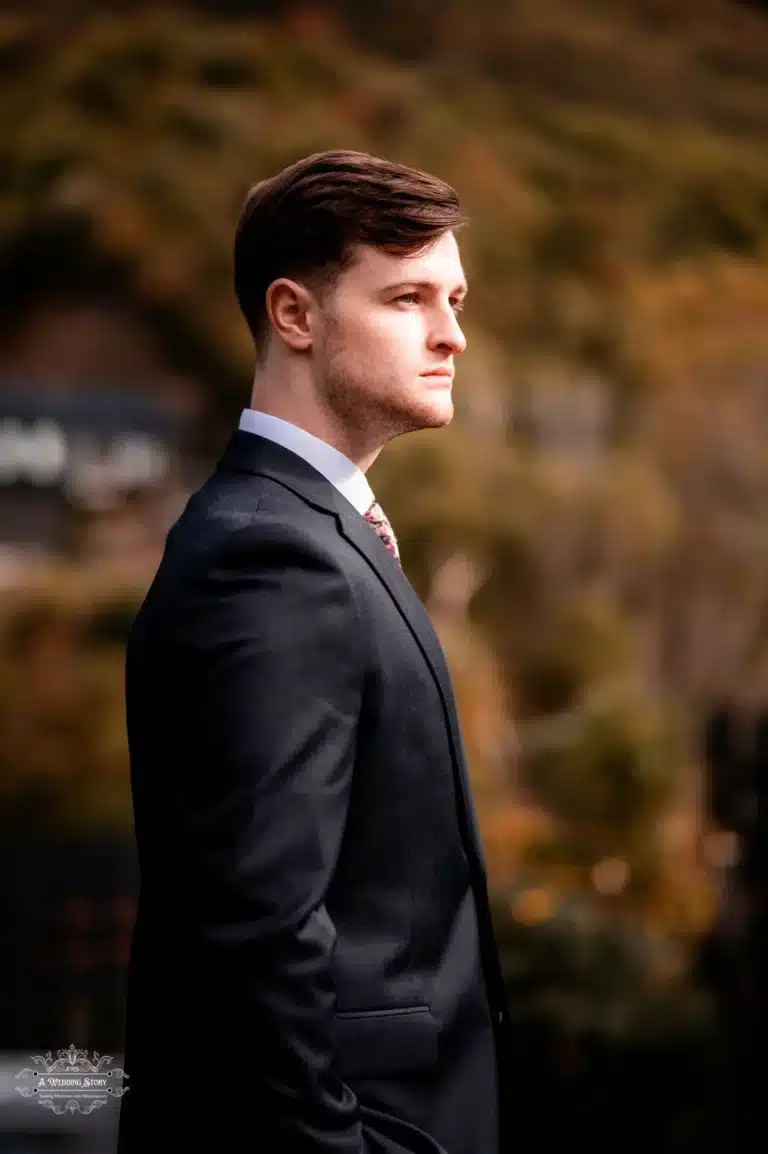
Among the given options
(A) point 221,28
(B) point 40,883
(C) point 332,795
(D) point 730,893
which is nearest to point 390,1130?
(C) point 332,795

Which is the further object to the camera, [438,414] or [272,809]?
[438,414]

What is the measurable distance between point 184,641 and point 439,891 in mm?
311

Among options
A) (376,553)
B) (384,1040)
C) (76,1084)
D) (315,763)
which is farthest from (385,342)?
(76,1084)

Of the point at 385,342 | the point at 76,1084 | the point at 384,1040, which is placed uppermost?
the point at 385,342

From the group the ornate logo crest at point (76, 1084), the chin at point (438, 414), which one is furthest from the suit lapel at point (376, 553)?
the ornate logo crest at point (76, 1084)

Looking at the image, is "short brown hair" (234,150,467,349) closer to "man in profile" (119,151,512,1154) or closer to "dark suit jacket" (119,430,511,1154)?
"man in profile" (119,151,512,1154)

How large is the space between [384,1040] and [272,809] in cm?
23

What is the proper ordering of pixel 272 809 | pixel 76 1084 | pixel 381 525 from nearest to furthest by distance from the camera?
1. pixel 272 809
2. pixel 381 525
3. pixel 76 1084

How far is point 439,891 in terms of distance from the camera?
112cm

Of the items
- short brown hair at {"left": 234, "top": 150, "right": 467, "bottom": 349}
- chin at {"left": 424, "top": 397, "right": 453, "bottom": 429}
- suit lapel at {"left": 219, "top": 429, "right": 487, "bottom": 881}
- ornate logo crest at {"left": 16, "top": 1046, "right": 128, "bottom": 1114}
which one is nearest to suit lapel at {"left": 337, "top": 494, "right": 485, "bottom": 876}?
suit lapel at {"left": 219, "top": 429, "right": 487, "bottom": 881}

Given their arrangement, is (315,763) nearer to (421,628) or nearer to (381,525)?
(421,628)

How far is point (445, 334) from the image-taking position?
1160mm

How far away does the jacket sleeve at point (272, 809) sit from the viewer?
3.16 feet

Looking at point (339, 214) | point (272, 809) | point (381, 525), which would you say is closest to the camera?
point (272, 809)
